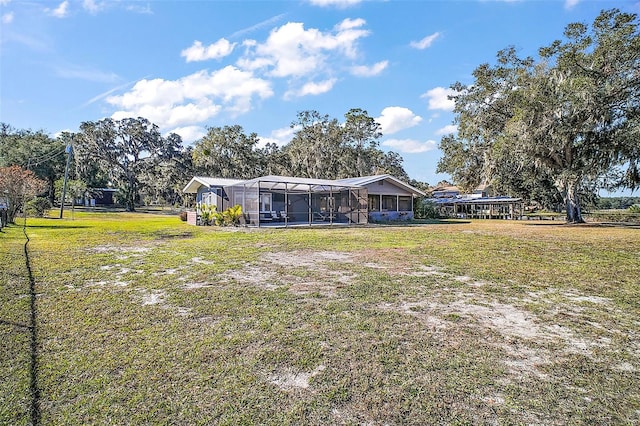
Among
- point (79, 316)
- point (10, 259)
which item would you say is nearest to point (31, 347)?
point (79, 316)

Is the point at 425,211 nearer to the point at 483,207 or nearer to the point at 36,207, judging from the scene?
the point at 483,207

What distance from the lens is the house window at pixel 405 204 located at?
24.0 metres

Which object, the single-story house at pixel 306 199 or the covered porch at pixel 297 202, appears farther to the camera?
the single-story house at pixel 306 199

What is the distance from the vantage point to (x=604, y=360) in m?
2.61

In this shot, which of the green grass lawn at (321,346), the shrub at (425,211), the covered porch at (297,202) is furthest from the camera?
the shrub at (425,211)

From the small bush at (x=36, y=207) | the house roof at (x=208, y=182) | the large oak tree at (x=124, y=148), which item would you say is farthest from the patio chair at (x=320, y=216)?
the large oak tree at (x=124, y=148)

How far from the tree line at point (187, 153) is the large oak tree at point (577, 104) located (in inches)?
600

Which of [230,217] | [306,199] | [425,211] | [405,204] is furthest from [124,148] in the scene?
[425,211]

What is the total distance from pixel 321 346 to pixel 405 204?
22399mm

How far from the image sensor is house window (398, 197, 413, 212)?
78.7 ft

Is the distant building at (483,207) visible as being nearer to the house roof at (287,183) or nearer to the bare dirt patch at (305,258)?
the house roof at (287,183)

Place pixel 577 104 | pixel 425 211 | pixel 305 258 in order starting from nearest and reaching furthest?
pixel 305 258 < pixel 577 104 < pixel 425 211

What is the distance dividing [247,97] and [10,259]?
13903mm

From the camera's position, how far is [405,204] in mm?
24359
